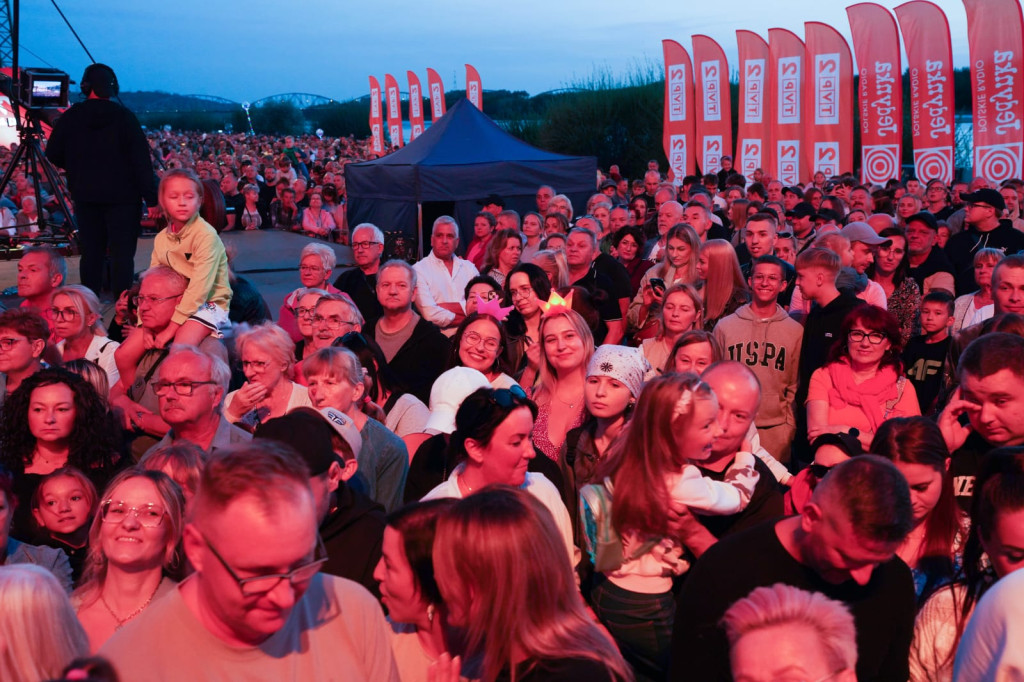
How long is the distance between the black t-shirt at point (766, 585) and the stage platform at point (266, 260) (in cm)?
805

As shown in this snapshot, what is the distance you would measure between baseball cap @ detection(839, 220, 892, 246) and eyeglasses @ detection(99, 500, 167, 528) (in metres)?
5.39

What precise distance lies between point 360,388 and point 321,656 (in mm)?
2240

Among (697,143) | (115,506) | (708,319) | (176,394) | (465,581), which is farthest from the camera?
(697,143)

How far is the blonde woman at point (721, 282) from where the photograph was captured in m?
6.06

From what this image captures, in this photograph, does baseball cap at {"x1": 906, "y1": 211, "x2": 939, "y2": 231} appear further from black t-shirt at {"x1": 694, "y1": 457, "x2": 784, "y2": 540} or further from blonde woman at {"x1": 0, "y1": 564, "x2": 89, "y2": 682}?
blonde woman at {"x1": 0, "y1": 564, "x2": 89, "y2": 682}

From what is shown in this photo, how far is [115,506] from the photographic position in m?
2.89

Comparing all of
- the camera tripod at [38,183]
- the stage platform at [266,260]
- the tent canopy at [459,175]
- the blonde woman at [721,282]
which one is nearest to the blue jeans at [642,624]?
the blonde woman at [721,282]

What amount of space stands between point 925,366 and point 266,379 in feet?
12.2

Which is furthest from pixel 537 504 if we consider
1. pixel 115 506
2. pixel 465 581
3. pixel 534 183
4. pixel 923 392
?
pixel 534 183

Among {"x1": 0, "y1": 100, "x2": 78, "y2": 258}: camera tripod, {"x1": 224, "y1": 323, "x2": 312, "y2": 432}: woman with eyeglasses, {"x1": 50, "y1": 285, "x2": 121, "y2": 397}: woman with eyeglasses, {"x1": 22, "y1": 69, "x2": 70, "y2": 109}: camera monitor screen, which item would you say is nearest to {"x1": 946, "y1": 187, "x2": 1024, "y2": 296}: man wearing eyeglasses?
{"x1": 224, "y1": 323, "x2": 312, "y2": 432}: woman with eyeglasses

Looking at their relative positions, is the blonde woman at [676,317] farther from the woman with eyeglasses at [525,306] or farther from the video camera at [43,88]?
the video camera at [43,88]

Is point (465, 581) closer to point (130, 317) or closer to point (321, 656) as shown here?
point (321, 656)

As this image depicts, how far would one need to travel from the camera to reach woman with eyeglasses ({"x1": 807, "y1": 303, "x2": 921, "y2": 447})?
4484mm

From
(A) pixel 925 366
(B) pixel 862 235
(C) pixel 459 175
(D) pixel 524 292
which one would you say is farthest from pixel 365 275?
(C) pixel 459 175
